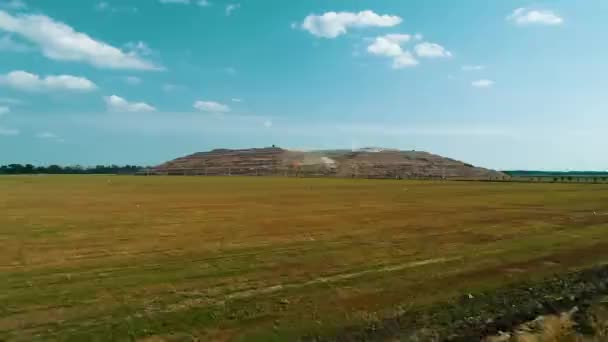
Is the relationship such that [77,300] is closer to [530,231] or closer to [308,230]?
[308,230]

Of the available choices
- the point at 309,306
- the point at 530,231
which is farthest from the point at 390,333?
the point at 530,231

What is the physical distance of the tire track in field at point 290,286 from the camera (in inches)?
418

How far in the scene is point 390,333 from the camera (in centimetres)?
879

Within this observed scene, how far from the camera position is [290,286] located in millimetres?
12109

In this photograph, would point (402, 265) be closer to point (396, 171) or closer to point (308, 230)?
point (308, 230)

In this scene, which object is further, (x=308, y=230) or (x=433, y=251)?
(x=308, y=230)

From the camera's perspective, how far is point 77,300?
10875 mm

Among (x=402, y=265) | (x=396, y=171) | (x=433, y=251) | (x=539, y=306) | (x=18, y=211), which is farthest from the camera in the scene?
(x=396, y=171)

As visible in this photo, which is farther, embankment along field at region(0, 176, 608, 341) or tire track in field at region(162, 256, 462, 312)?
tire track in field at region(162, 256, 462, 312)

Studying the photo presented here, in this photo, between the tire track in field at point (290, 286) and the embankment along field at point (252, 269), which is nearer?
the embankment along field at point (252, 269)

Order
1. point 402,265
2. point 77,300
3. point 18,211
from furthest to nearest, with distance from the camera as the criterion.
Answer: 1. point 18,211
2. point 402,265
3. point 77,300

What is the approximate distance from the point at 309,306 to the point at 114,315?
4408 mm

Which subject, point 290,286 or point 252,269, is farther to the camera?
point 252,269

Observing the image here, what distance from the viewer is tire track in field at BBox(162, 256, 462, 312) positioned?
34.8 ft
